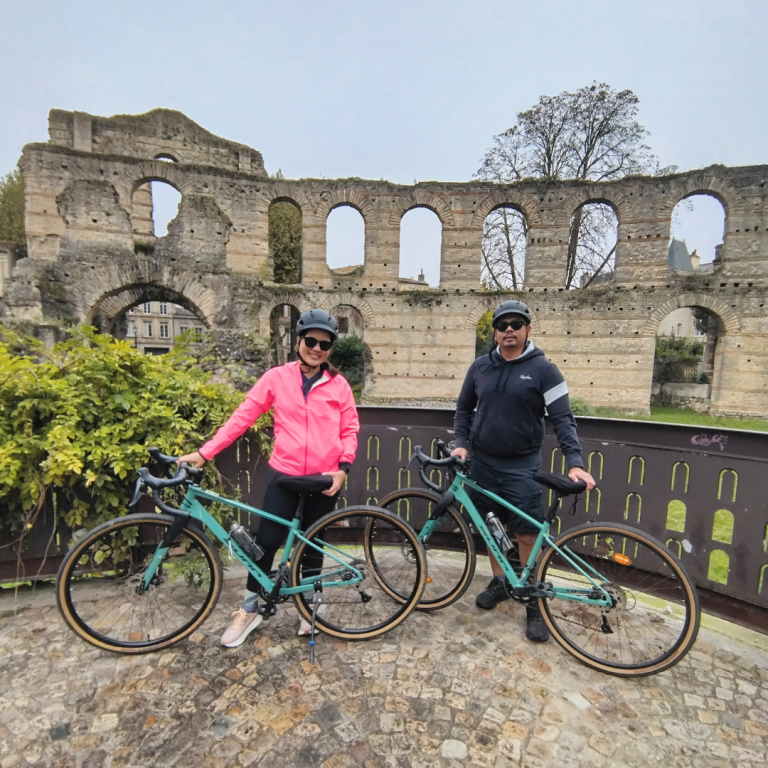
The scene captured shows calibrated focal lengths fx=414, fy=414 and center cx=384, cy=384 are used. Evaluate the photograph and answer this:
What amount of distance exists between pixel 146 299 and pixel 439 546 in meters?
14.4

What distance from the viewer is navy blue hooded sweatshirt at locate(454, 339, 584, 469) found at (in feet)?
8.57

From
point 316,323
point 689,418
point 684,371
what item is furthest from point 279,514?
point 684,371

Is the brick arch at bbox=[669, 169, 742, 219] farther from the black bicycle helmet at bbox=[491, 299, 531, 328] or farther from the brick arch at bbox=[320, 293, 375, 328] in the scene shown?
the black bicycle helmet at bbox=[491, 299, 531, 328]

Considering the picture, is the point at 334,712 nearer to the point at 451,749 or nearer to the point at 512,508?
the point at 451,749

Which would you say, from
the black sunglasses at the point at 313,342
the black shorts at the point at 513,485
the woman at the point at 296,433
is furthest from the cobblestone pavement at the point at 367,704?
the black sunglasses at the point at 313,342

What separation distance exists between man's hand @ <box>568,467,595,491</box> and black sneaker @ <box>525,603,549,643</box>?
90 centimetres

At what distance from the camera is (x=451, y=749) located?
1884 millimetres

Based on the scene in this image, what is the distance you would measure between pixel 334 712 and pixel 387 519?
0.97m

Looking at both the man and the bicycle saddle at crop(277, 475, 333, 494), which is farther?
the man

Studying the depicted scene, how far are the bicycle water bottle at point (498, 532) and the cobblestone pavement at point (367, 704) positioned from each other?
585 millimetres

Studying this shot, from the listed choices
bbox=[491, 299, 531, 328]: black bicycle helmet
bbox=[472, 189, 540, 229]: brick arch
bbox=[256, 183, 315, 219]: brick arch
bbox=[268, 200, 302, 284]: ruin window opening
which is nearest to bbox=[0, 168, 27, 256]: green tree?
bbox=[268, 200, 302, 284]: ruin window opening

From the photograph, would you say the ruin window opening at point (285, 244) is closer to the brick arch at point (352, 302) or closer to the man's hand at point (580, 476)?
the brick arch at point (352, 302)

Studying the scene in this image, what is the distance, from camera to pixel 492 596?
297cm

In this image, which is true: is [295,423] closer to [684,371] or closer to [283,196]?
[283,196]
